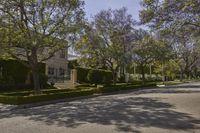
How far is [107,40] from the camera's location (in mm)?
42781

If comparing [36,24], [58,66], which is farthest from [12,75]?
[58,66]

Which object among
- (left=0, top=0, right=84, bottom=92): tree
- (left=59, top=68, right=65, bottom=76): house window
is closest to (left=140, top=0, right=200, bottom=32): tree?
(left=0, top=0, right=84, bottom=92): tree

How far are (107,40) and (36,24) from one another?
643 inches

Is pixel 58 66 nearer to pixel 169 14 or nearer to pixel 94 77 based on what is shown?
pixel 94 77

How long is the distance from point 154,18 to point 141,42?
2871 centimetres

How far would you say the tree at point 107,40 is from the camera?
135 feet

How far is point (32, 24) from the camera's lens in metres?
27.5

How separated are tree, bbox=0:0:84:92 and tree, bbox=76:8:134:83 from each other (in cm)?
1167

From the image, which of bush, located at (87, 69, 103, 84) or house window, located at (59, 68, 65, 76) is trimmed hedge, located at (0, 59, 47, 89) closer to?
bush, located at (87, 69, 103, 84)

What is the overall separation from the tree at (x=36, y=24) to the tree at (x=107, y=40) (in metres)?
11.7

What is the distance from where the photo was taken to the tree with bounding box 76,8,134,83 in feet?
135

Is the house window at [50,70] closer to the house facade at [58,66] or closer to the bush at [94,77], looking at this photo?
the house facade at [58,66]

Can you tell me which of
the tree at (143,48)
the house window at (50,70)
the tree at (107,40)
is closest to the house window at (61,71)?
the house window at (50,70)

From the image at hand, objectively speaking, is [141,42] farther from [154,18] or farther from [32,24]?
[154,18]
